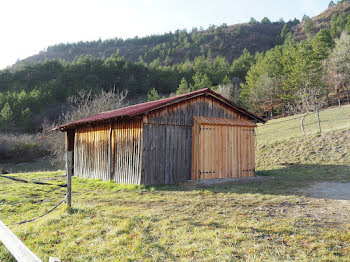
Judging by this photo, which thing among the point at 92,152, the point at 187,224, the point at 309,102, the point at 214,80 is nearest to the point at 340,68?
the point at 309,102

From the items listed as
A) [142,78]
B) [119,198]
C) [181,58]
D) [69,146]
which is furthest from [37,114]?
[181,58]

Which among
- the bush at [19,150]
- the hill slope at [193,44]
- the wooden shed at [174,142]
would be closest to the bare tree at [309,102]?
the wooden shed at [174,142]

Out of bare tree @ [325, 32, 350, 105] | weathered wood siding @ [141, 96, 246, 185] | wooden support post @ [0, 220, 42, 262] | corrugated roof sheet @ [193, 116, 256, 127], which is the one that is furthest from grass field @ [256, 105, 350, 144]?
wooden support post @ [0, 220, 42, 262]

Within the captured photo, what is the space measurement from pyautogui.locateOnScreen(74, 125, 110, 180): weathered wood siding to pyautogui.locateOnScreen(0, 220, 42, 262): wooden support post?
8.33m

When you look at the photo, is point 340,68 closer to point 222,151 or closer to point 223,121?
point 223,121

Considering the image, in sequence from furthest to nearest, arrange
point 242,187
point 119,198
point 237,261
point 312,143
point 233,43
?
point 233,43, point 312,143, point 242,187, point 119,198, point 237,261

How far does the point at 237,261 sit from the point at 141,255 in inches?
58.4

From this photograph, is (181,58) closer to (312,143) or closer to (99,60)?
(99,60)

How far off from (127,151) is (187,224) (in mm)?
5940

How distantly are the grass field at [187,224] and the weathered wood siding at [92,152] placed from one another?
2389mm

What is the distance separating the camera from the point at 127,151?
1080 centimetres

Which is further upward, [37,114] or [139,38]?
[139,38]

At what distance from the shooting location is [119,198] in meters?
8.41

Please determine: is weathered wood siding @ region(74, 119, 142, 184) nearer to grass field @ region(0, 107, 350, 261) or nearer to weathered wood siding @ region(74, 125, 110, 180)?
weathered wood siding @ region(74, 125, 110, 180)
